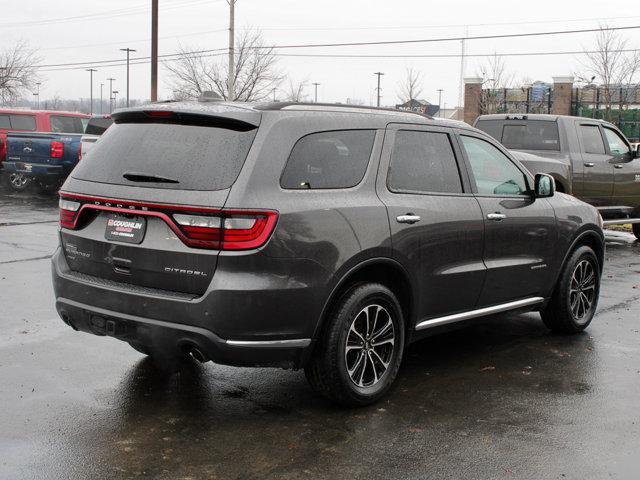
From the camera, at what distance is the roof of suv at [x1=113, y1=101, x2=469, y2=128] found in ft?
14.7

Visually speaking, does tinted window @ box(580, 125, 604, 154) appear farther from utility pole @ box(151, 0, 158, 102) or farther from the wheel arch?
utility pole @ box(151, 0, 158, 102)

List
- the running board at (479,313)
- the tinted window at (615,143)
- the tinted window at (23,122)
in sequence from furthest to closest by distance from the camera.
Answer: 1. the tinted window at (23,122)
2. the tinted window at (615,143)
3. the running board at (479,313)

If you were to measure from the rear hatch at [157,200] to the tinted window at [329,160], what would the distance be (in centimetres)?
30

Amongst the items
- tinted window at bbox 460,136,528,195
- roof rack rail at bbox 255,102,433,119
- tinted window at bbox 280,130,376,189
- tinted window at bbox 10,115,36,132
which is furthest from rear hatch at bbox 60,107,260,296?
tinted window at bbox 10,115,36,132

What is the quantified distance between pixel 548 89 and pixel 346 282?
137 ft

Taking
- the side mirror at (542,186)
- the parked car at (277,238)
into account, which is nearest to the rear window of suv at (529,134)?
the side mirror at (542,186)

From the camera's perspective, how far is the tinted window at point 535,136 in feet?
39.5

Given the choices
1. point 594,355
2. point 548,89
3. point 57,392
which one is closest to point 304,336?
point 57,392

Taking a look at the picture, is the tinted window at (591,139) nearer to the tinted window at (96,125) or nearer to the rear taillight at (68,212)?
the rear taillight at (68,212)

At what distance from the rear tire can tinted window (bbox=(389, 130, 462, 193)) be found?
5.48 feet

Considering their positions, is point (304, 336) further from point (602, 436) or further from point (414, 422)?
point (602, 436)

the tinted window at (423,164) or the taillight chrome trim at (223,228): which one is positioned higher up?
the tinted window at (423,164)

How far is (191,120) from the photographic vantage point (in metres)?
4.60

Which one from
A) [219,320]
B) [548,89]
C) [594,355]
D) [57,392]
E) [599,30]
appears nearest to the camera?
[219,320]
